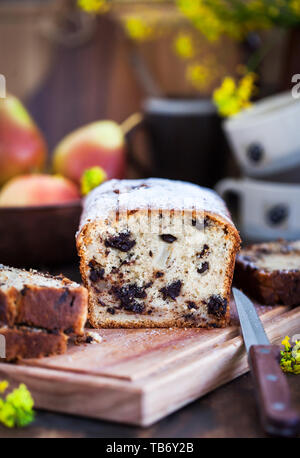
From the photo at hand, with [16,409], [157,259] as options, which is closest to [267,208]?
[157,259]

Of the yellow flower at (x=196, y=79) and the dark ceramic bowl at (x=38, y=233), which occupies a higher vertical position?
the yellow flower at (x=196, y=79)

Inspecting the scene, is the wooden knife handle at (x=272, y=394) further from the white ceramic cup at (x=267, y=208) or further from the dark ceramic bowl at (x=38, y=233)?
the white ceramic cup at (x=267, y=208)

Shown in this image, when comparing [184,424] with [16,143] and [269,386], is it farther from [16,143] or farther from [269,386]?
[16,143]

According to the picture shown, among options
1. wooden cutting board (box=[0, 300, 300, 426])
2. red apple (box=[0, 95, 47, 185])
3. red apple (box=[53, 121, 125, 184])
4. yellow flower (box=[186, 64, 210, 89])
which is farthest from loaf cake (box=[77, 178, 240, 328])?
yellow flower (box=[186, 64, 210, 89])

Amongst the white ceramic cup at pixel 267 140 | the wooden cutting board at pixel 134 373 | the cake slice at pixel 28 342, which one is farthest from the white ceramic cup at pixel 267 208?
the cake slice at pixel 28 342

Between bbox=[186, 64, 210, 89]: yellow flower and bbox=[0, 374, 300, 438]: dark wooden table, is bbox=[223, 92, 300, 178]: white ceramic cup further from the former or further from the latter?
bbox=[0, 374, 300, 438]: dark wooden table
